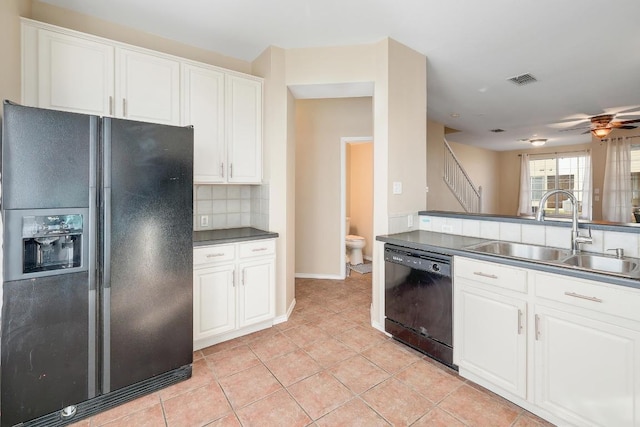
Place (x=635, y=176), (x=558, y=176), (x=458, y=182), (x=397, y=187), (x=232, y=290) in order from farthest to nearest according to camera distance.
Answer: (x=558, y=176)
(x=458, y=182)
(x=635, y=176)
(x=397, y=187)
(x=232, y=290)

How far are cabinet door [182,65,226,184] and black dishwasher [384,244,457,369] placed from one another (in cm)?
171

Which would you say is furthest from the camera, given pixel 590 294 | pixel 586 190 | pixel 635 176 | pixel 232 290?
pixel 586 190

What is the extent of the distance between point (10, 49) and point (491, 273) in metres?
3.24

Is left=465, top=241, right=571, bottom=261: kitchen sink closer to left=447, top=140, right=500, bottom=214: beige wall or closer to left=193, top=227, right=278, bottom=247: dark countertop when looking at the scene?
left=193, top=227, right=278, bottom=247: dark countertop

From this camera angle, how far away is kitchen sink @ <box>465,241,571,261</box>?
Answer: 2004 mm

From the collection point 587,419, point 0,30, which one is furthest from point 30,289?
point 587,419

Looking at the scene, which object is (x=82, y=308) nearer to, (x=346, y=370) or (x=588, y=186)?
(x=346, y=370)

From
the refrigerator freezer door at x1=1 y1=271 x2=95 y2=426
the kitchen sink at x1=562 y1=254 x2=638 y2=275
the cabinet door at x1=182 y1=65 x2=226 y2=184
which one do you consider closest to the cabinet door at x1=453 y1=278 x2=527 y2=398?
the kitchen sink at x1=562 y1=254 x2=638 y2=275

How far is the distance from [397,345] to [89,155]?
8.49 feet

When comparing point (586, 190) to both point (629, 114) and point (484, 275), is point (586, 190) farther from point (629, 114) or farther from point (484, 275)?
point (484, 275)

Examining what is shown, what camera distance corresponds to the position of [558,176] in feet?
26.0

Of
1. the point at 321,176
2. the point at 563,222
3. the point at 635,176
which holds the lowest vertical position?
the point at 563,222

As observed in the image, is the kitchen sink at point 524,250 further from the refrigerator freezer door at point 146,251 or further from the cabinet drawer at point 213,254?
the refrigerator freezer door at point 146,251

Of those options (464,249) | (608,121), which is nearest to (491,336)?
(464,249)
